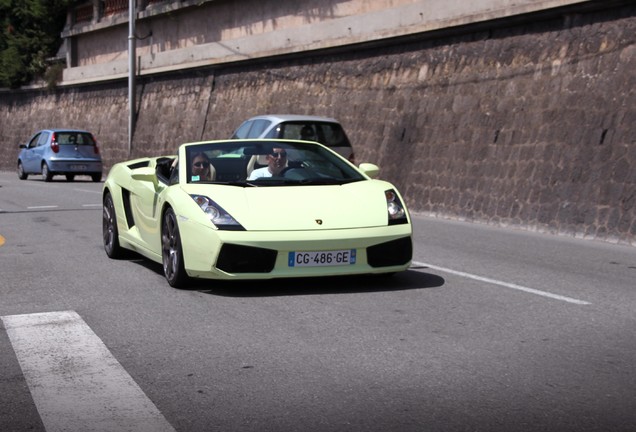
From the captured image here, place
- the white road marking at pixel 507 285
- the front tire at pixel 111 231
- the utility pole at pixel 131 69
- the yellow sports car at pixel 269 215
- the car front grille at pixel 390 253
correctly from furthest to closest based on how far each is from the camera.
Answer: the utility pole at pixel 131 69, the front tire at pixel 111 231, the car front grille at pixel 390 253, the yellow sports car at pixel 269 215, the white road marking at pixel 507 285

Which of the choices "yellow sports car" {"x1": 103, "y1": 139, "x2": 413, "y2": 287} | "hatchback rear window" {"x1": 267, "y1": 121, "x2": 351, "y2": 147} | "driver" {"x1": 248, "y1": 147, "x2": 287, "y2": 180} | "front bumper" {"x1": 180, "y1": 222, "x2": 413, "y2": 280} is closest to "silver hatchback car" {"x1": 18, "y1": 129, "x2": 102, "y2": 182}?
"hatchback rear window" {"x1": 267, "y1": 121, "x2": 351, "y2": 147}

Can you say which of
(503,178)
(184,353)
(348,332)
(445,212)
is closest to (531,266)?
(348,332)

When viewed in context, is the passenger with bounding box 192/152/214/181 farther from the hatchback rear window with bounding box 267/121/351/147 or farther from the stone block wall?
the hatchback rear window with bounding box 267/121/351/147

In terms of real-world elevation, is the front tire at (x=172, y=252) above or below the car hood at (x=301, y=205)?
below

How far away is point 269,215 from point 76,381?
10.3 ft

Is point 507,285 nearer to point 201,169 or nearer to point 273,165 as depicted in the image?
point 273,165

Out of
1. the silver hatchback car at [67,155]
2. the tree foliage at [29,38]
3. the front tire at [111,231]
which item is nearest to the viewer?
the front tire at [111,231]

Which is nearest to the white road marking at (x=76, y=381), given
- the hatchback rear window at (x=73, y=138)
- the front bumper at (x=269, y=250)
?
the front bumper at (x=269, y=250)

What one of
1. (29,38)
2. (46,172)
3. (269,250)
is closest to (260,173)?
(269,250)

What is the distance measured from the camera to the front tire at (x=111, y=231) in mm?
11055

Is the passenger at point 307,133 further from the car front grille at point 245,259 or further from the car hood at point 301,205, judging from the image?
the car front grille at point 245,259

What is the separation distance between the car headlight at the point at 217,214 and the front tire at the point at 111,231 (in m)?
2.67

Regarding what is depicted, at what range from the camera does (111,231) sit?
36.8 ft

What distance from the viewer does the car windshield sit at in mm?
9227
